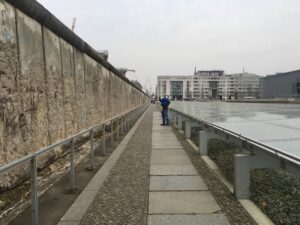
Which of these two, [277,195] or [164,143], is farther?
[164,143]

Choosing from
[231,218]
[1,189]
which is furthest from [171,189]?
[1,189]

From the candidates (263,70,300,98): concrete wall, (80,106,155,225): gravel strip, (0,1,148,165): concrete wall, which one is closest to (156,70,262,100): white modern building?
(263,70,300,98): concrete wall

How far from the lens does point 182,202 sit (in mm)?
5512

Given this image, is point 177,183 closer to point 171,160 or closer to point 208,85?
point 171,160

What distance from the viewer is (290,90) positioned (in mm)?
92688

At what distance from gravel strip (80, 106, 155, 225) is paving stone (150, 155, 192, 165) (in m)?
0.19

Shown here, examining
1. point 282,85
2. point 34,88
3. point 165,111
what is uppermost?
point 282,85

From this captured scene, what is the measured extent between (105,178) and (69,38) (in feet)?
11.9

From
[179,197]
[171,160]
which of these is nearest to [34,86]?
[179,197]

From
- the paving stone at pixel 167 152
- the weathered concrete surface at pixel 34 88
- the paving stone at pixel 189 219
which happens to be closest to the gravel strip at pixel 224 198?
the paving stone at pixel 189 219

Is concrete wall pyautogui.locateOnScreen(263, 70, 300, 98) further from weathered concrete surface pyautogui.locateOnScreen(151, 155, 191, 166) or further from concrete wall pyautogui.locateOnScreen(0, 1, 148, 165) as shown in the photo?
concrete wall pyautogui.locateOnScreen(0, 1, 148, 165)

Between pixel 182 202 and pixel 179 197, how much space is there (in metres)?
0.27

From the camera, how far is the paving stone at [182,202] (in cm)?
512

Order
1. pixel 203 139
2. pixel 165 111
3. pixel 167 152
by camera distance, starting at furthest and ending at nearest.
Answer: pixel 165 111 → pixel 167 152 → pixel 203 139
